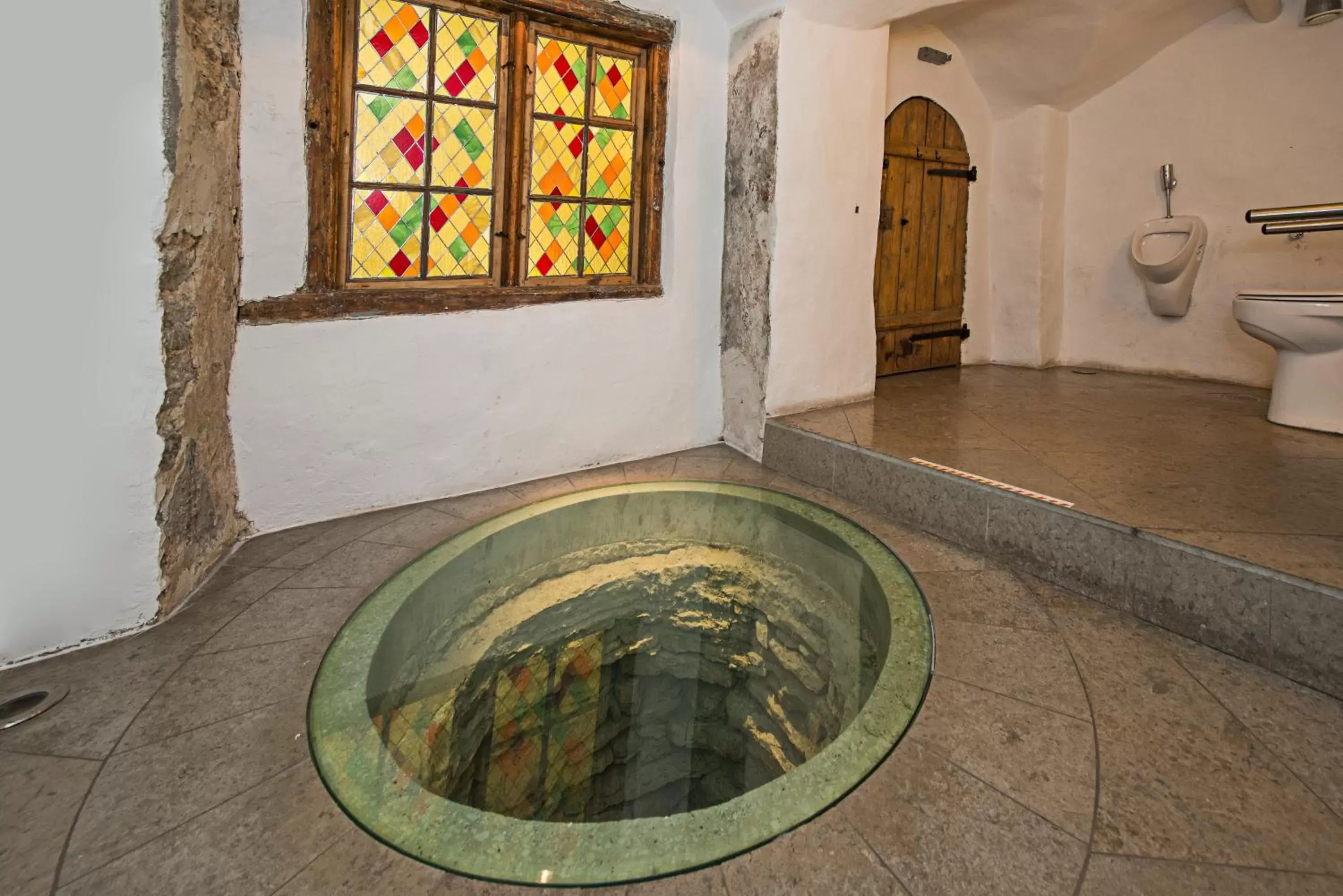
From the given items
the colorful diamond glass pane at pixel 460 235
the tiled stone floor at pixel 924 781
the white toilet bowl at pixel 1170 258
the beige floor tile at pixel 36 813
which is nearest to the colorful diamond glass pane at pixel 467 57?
the colorful diamond glass pane at pixel 460 235

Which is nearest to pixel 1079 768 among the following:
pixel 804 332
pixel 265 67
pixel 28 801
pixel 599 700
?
pixel 599 700

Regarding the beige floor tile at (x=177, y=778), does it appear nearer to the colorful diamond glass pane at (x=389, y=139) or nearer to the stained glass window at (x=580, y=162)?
the colorful diamond glass pane at (x=389, y=139)

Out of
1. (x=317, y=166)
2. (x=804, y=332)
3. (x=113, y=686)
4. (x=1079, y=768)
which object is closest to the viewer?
(x=1079, y=768)

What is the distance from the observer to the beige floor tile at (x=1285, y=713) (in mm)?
1252

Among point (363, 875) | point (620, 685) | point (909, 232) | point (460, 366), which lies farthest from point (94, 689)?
point (909, 232)

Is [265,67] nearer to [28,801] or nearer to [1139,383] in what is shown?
[28,801]

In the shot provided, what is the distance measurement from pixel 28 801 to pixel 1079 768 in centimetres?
182

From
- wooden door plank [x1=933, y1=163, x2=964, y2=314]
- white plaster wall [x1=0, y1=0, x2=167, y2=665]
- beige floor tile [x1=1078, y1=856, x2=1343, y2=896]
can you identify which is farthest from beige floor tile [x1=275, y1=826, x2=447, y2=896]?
wooden door plank [x1=933, y1=163, x2=964, y2=314]

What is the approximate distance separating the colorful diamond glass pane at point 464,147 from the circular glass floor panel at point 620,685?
1.28 meters

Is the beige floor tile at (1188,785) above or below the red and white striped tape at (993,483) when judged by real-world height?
below

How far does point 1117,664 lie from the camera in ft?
5.20

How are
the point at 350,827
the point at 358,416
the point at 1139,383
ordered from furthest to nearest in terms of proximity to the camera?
1. the point at 1139,383
2. the point at 358,416
3. the point at 350,827

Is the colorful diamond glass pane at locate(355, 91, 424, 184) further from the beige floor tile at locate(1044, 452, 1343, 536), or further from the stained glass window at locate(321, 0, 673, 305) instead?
the beige floor tile at locate(1044, 452, 1343, 536)

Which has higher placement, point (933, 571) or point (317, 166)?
point (317, 166)
